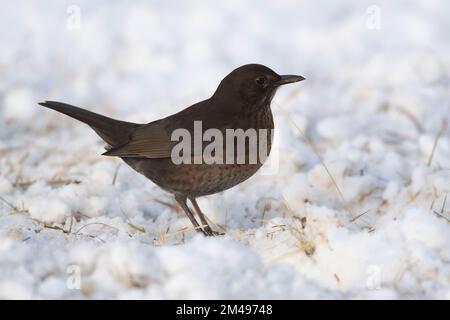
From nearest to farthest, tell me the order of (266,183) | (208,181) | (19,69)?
(208,181) → (266,183) → (19,69)

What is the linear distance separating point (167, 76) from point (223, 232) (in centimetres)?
393

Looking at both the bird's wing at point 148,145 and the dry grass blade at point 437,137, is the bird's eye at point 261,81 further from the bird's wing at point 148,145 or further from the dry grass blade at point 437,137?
the dry grass blade at point 437,137

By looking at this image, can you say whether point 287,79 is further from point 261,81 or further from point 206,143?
point 206,143

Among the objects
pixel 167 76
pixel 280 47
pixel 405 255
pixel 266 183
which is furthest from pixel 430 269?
pixel 280 47

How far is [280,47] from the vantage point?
29.3 ft

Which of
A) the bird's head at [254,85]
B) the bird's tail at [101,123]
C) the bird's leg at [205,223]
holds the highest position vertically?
the bird's head at [254,85]

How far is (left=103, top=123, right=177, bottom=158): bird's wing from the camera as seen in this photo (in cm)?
472

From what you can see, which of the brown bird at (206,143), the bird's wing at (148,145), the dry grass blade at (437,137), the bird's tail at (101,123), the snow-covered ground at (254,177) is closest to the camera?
the snow-covered ground at (254,177)

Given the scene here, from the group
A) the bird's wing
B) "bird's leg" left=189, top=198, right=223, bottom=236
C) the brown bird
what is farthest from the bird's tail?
"bird's leg" left=189, top=198, right=223, bottom=236

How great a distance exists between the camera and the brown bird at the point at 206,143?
4441 mm

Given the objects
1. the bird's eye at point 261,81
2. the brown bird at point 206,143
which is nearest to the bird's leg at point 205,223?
the brown bird at point 206,143

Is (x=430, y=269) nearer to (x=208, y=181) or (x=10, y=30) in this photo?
(x=208, y=181)

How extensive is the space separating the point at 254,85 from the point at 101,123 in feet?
3.77

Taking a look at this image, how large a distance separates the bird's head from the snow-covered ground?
0.37 metres
